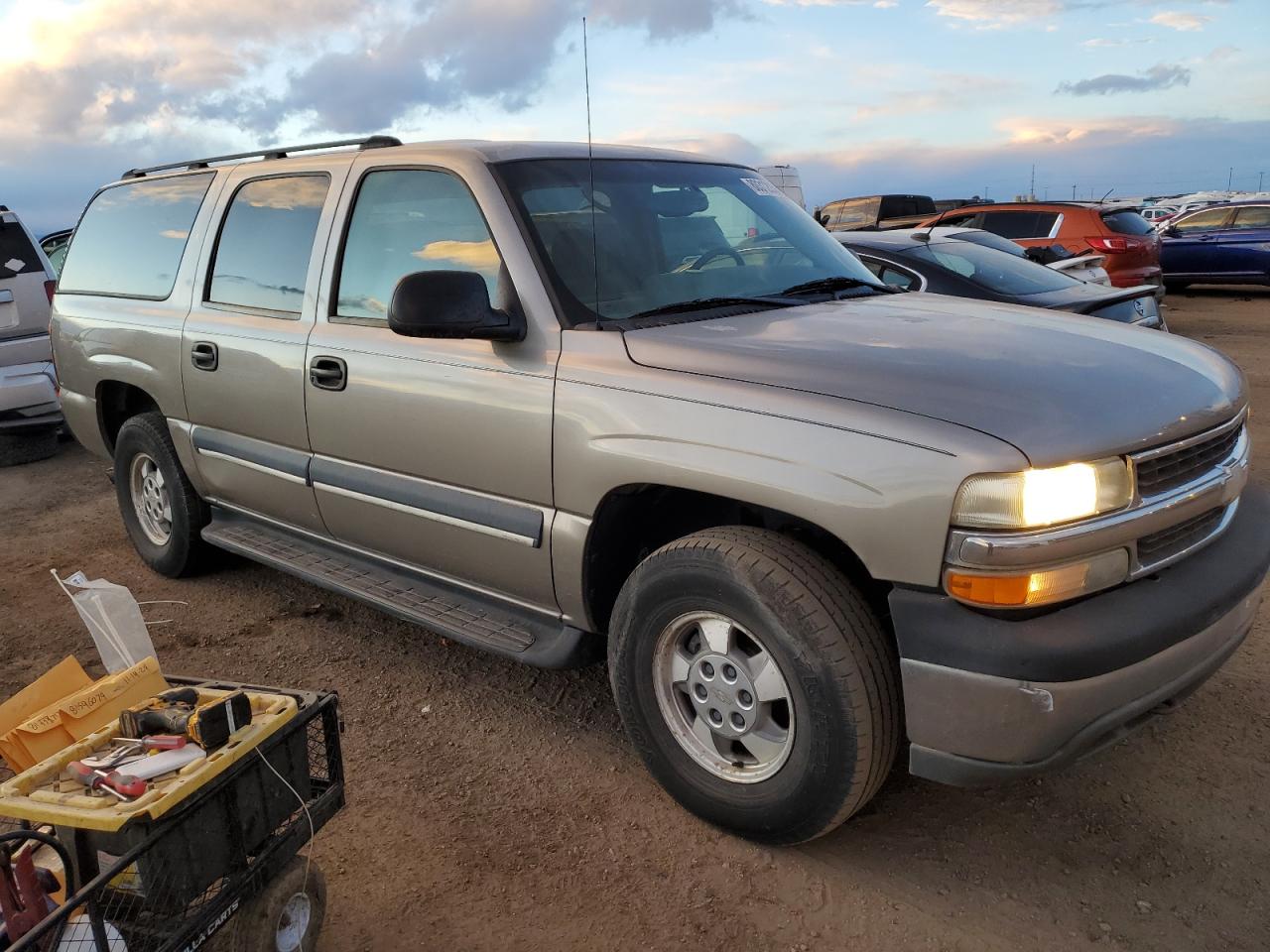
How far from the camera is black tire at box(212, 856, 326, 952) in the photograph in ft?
7.16

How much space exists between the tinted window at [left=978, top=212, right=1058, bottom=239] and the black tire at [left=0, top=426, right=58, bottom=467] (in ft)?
36.0

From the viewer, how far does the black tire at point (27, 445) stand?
8.25 meters

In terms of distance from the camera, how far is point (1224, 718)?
343 centimetres

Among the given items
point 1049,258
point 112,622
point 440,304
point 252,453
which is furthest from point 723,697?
point 1049,258

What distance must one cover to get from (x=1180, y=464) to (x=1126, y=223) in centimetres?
1182

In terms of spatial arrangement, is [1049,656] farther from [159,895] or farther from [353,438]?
[353,438]

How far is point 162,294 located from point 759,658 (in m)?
3.41

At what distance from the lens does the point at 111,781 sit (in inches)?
79.3

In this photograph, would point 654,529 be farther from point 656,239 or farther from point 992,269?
point 992,269

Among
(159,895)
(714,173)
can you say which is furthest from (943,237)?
(159,895)

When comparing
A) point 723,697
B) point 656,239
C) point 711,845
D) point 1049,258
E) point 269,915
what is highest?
point 656,239

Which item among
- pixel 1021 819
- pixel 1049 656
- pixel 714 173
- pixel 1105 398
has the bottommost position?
pixel 1021 819

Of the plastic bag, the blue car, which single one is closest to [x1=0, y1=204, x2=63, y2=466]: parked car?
the plastic bag

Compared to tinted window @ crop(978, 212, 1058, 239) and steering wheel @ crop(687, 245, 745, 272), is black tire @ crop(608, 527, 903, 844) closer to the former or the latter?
steering wheel @ crop(687, 245, 745, 272)
